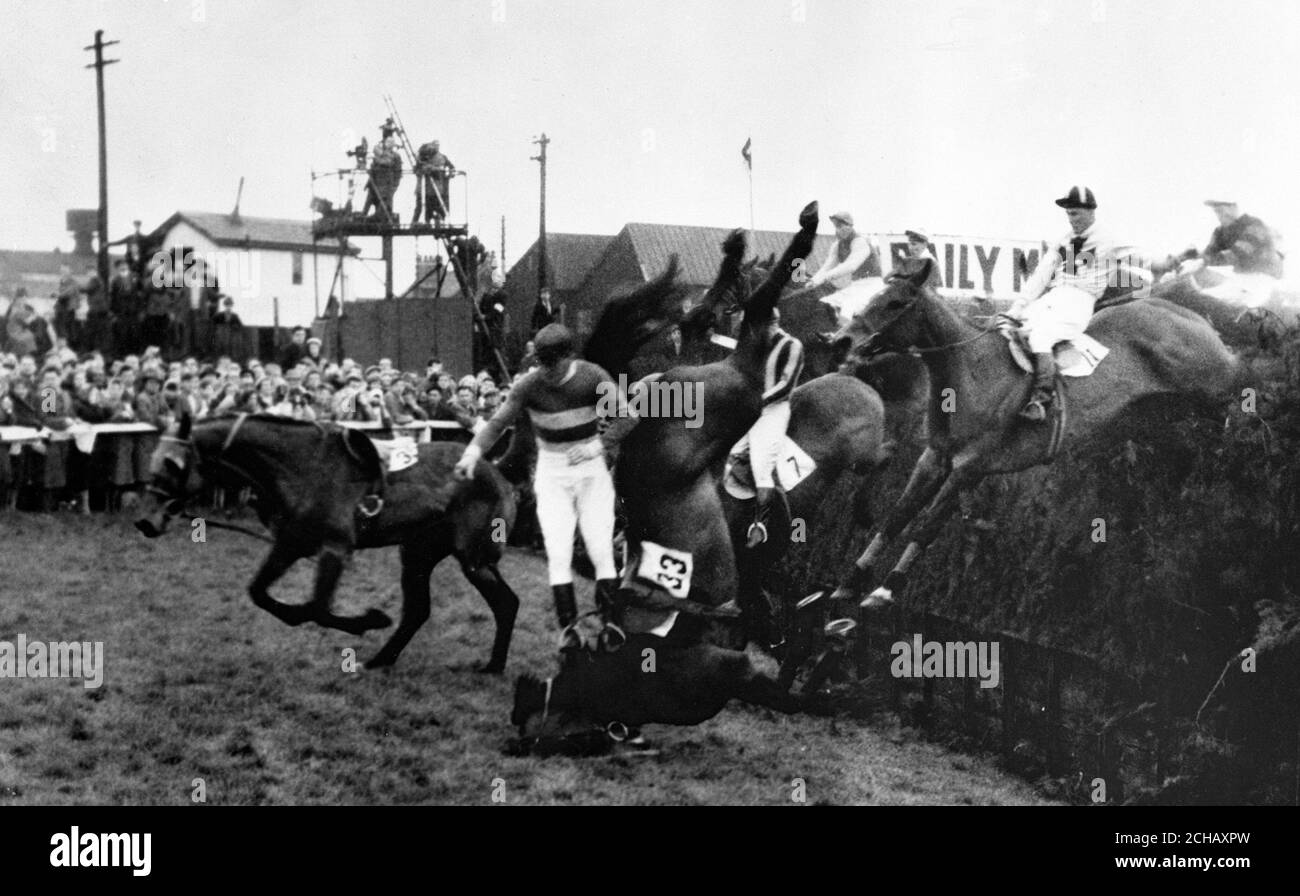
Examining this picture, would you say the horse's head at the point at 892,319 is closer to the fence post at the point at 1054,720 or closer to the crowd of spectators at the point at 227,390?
the crowd of spectators at the point at 227,390

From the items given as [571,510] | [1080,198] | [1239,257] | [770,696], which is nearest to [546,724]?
[571,510]

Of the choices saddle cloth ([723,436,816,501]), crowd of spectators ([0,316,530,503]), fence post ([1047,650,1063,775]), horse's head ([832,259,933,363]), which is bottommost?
fence post ([1047,650,1063,775])

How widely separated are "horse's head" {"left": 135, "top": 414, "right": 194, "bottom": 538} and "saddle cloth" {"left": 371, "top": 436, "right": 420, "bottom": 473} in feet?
3.16

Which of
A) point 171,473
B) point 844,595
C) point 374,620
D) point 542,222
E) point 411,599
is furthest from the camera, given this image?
point 542,222

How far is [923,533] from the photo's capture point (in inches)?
292

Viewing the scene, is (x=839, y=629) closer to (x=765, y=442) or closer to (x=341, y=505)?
(x=765, y=442)

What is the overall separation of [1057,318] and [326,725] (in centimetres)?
471

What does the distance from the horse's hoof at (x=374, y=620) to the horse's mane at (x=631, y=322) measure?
5.99 feet

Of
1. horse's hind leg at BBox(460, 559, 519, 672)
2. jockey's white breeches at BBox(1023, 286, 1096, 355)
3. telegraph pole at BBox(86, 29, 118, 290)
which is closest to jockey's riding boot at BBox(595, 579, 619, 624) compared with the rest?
horse's hind leg at BBox(460, 559, 519, 672)

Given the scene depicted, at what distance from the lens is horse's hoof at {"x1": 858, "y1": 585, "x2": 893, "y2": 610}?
746 centimetres

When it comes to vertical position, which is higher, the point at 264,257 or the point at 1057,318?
the point at 264,257

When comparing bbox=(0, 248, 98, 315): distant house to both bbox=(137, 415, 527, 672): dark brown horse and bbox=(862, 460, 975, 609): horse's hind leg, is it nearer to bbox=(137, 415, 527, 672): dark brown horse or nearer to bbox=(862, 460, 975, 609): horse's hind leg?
bbox=(137, 415, 527, 672): dark brown horse

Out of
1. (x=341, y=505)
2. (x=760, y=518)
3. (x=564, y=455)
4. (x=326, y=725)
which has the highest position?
(x=564, y=455)
